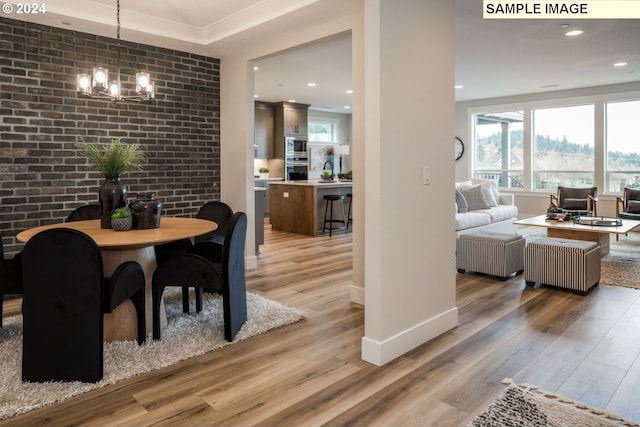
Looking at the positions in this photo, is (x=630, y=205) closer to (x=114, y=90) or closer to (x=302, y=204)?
(x=302, y=204)

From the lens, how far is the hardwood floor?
2086mm

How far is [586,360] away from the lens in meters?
2.65

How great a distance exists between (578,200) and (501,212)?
1808 mm

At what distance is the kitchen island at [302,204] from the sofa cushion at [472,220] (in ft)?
8.02

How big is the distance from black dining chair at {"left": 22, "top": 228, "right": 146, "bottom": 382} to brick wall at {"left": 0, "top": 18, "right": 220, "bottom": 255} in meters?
2.12

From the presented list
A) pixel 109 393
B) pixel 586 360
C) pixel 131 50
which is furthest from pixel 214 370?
pixel 131 50

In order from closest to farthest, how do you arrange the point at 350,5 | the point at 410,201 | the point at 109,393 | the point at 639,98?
the point at 109,393 < the point at 410,201 < the point at 350,5 < the point at 639,98

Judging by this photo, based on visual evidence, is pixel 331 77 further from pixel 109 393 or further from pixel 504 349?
pixel 109 393

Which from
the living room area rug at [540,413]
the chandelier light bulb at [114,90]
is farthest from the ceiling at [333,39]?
the living room area rug at [540,413]

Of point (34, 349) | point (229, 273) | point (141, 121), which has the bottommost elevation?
point (34, 349)

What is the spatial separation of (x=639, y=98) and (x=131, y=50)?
8378mm

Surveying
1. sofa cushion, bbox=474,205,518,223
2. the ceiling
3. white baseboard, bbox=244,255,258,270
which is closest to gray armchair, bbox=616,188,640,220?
sofa cushion, bbox=474,205,518,223

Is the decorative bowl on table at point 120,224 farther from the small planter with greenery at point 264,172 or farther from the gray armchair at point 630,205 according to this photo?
the small planter with greenery at point 264,172

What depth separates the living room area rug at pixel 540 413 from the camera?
1978mm
